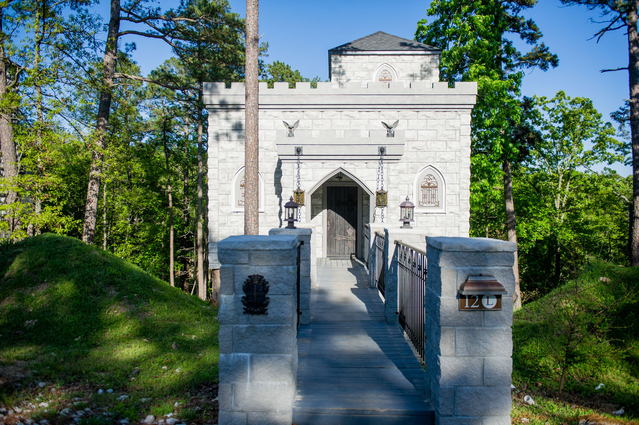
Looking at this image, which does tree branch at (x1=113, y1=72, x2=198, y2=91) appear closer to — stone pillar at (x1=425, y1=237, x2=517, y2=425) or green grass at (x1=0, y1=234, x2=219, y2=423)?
green grass at (x1=0, y1=234, x2=219, y2=423)

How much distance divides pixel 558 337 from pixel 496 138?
11926 millimetres

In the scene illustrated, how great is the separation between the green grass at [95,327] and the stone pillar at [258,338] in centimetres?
169

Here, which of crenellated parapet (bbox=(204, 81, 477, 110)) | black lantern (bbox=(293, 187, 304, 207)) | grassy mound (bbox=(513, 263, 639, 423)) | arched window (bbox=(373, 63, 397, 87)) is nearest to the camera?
grassy mound (bbox=(513, 263, 639, 423))

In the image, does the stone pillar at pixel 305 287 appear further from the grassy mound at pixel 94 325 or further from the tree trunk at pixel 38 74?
the tree trunk at pixel 38 74

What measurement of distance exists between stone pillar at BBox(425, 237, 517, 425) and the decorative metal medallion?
1.57m

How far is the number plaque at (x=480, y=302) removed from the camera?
10.1 feet

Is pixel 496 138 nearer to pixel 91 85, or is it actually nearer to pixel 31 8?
pixel 91 85

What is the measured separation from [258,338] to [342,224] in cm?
1021

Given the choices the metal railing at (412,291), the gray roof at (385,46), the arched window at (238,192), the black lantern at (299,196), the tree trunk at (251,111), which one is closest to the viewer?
the metal railing at (412,291)

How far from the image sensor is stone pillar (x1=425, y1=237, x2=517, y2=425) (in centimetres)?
309

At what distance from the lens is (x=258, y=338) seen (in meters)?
3.17

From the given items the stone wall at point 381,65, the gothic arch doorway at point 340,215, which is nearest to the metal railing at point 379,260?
the gothic arch doorway at point 340,215

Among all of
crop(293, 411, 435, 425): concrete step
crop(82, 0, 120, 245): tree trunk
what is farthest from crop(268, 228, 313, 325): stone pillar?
crop(82, 0, 120, 245): tree trunk

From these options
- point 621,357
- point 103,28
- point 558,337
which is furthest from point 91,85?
point 621,357
